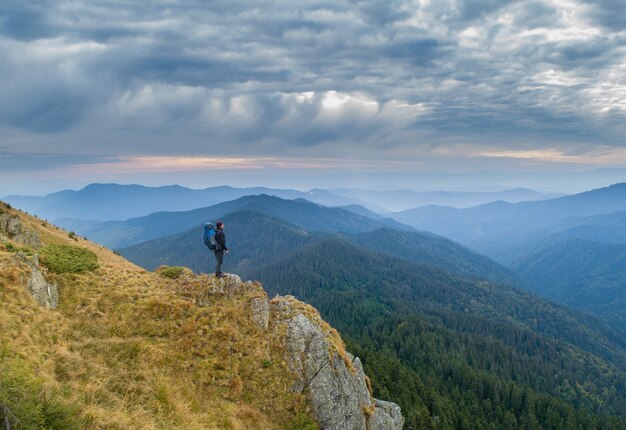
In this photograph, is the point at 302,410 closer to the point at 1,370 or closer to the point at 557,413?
the point at 1,370

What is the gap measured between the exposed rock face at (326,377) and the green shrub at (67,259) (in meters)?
17.0

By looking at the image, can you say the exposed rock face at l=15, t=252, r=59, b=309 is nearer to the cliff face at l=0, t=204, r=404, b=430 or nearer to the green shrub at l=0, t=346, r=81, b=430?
the cliff face at l=0, t=204, r=404, b=430

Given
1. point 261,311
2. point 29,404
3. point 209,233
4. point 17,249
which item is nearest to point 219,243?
point 209,233

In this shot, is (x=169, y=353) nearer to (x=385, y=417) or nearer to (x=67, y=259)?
(x=67, y=259)

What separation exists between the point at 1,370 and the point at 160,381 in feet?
26.5

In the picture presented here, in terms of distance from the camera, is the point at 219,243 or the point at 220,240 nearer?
the point at 220,240

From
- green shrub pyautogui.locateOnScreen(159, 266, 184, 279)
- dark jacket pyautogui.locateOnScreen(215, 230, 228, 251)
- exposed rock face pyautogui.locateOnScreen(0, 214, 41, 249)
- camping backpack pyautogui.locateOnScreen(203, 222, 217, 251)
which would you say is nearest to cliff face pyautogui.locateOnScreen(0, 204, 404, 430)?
green shrub pyautogui.locateOnScreen(159, 266, 184, 279)

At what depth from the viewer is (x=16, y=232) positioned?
3700cm

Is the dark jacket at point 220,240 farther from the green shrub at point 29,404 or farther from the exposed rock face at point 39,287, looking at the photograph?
the green shrub at point 29,404

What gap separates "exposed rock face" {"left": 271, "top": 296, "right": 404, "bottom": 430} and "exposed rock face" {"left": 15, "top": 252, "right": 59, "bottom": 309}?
1703 centimetres

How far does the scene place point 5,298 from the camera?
22125mm

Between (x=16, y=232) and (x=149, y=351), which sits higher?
(x=16, y=232)

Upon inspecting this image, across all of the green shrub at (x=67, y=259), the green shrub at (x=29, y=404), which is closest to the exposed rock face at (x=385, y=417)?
the green shrub at (x=29, y=404)

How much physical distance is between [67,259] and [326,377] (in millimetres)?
24617
